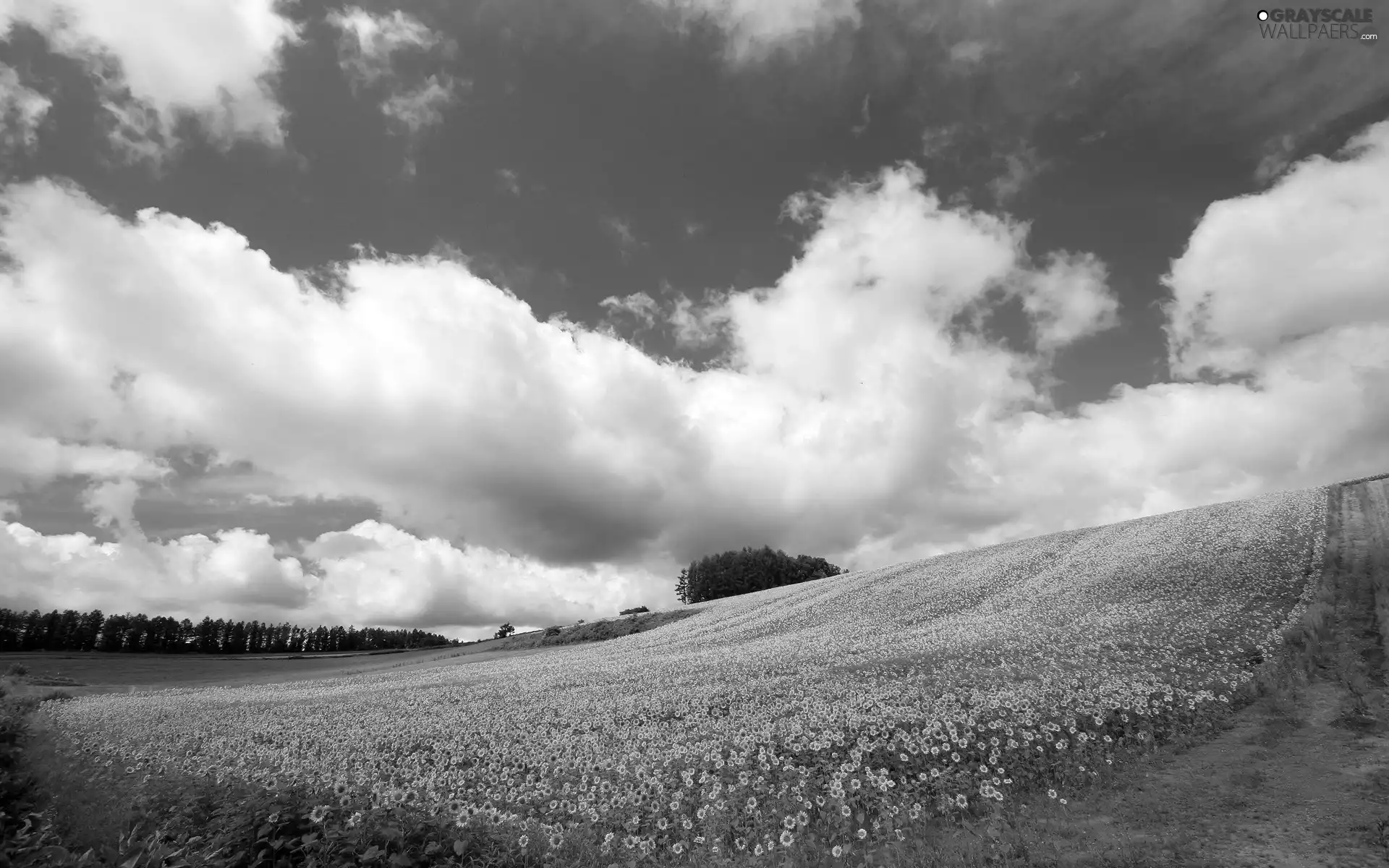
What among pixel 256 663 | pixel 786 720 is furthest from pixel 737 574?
pixel 786 720

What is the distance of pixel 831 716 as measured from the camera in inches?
642

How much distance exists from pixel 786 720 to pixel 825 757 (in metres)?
2.66

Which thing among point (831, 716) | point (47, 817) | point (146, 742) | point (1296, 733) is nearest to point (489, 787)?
point (47, 817)

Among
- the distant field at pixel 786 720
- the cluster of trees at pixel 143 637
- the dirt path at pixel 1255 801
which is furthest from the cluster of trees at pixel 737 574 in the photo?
the dirt path at pixel 1255 801

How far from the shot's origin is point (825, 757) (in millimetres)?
13922

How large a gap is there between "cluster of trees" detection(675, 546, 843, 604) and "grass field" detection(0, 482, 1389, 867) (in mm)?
137257

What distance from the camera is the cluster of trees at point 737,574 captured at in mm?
167375

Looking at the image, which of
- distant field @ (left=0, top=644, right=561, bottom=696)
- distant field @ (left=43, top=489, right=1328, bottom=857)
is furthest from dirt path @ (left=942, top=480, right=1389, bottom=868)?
distant field @ (left=0, top=644, right=561, bottom=696)

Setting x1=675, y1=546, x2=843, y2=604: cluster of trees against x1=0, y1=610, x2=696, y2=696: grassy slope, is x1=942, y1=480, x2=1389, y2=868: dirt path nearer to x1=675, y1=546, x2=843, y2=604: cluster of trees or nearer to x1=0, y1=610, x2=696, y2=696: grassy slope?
x1=0, y1=610, x2=696, y2=696: grassy slope

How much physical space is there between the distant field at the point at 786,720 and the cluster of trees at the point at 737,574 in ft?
420

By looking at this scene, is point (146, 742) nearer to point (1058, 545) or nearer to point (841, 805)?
point (841, 805)

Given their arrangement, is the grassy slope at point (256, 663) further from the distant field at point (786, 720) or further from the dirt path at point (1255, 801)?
the dirt path at point (1255, 801)

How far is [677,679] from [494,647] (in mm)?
71378

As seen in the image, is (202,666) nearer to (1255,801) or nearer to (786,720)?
(786,720)
